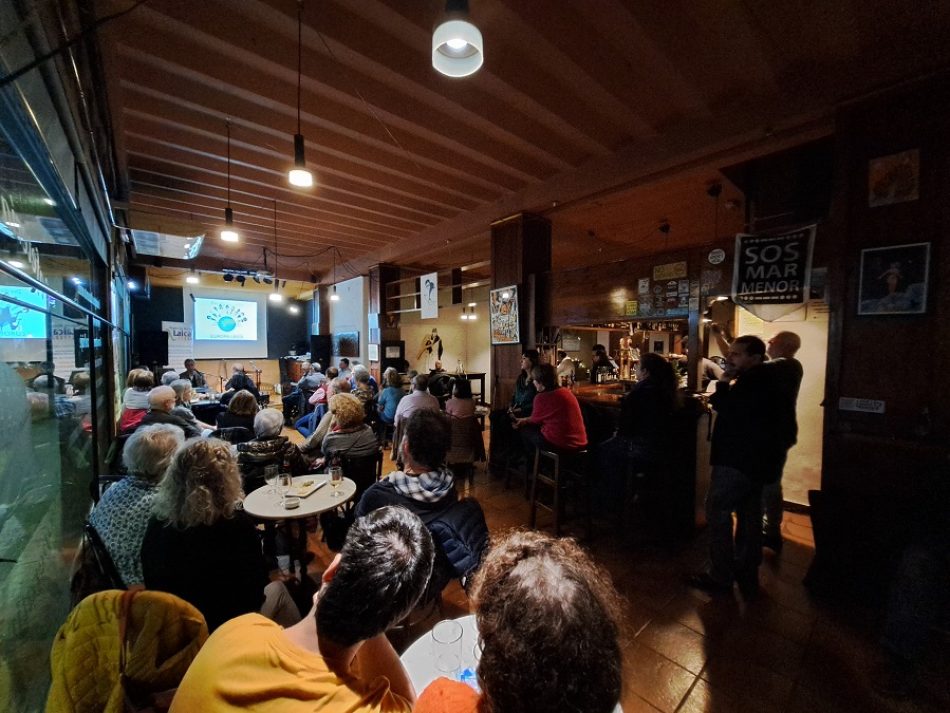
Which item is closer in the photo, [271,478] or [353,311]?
[271,478]

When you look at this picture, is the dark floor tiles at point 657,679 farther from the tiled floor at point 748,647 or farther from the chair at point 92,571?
the chair at point 92,571

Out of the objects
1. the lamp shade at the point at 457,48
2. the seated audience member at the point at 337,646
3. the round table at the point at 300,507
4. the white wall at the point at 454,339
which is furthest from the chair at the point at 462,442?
the white wall at the point at 454,339

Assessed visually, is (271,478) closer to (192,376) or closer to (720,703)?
(720,703)

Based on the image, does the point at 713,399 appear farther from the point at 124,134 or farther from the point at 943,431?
the point at 124,134

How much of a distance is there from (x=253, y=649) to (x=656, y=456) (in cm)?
282

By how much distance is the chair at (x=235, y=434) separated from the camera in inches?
132

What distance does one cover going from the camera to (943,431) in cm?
194

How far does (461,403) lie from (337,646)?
290cm

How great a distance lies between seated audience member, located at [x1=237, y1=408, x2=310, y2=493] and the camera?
2.60 m

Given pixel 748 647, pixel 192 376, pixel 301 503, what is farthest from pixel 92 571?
pixel 192 376

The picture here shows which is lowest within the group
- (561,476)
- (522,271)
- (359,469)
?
(561,476)

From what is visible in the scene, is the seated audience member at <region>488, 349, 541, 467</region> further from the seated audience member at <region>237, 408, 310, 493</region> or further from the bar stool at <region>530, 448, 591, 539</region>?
the seated audience member at <region>237, 408, 310, 493</region>

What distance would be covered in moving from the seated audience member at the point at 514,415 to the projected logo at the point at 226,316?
9.31 meters

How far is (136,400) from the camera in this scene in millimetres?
3682
